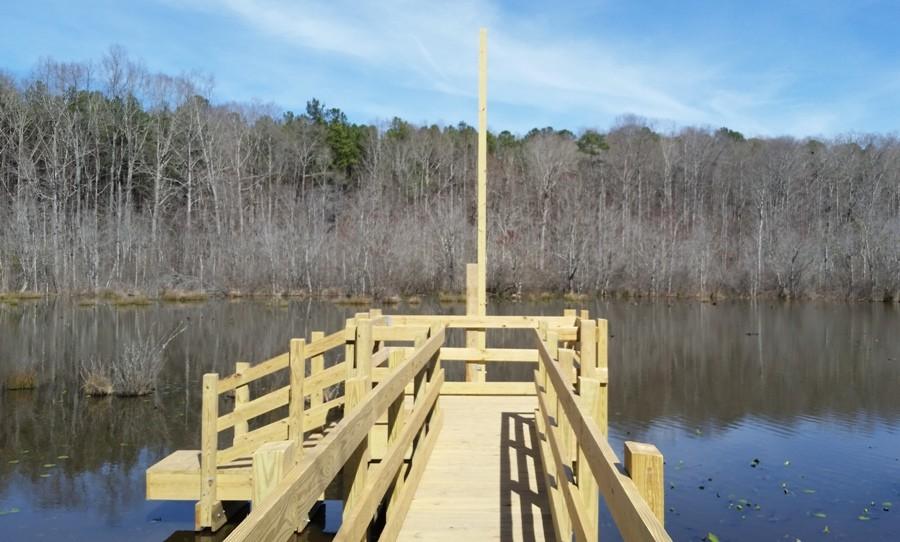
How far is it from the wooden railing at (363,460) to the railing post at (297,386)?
2.52ft

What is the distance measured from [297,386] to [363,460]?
3.09 meters

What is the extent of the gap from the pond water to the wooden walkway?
240 centimetres

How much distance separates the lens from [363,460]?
3.38 m

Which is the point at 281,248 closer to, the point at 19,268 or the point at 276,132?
the point at 19,268

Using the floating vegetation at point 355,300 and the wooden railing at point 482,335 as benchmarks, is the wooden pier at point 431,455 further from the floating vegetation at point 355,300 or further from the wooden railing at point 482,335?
the floating vegetation at point 355,300

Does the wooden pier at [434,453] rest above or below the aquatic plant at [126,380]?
above

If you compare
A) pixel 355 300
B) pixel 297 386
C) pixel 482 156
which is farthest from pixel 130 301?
pixel 297 386

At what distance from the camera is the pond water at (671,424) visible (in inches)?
331

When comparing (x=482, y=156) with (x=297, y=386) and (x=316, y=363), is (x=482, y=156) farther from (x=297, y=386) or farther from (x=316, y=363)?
(x=297, y=386)

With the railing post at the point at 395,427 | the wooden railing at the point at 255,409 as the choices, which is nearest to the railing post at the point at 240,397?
the wooden railing at the point at 255,409

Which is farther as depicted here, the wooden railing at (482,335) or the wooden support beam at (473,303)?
the wooden support beam at (473,303)

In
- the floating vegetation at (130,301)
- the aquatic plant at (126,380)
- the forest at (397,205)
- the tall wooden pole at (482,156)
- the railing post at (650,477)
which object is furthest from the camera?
the forest at (397,205)

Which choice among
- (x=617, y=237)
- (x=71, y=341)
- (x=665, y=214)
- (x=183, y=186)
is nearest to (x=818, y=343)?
(x=71, y=341)

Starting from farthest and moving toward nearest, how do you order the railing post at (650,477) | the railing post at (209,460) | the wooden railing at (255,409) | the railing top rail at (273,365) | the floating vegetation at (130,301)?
the floating vegetation at (130,301)
the railing top rail at (273,365)
the wooden railing at (255,409)
the railing post at (209,460)
the railing post at (650,477)
